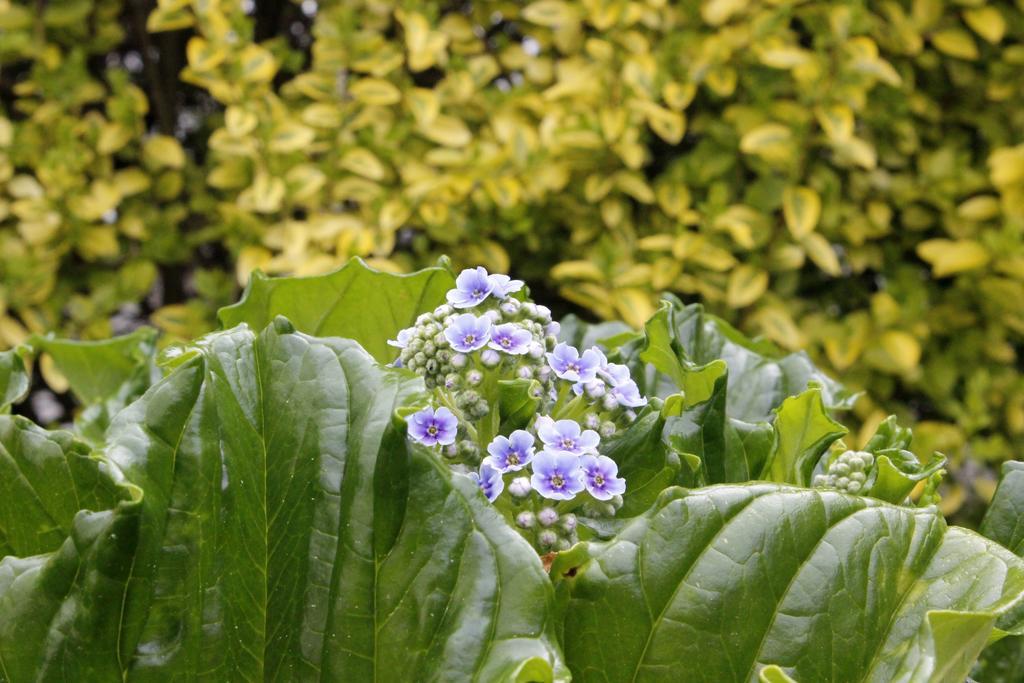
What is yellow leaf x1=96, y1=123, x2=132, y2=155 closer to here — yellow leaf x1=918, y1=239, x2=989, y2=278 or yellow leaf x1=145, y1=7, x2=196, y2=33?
yellow leaf x1=145, y1=7, x2=196, y2=33

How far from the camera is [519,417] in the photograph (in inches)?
35.4

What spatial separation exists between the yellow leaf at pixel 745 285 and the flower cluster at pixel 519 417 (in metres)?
1.67

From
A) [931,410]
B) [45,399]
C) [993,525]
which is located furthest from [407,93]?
[993,525]

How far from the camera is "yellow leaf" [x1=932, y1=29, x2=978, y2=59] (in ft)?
8.63

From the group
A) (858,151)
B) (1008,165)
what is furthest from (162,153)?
(1008,165)

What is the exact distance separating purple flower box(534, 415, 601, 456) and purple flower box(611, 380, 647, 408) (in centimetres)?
7

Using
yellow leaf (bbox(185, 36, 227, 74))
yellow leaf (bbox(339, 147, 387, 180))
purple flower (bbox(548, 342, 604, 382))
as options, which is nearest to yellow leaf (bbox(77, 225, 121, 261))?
yellow leaf (bbox(185, 36, 227, 74))

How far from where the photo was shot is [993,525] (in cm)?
99

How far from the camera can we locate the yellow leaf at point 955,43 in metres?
2.63

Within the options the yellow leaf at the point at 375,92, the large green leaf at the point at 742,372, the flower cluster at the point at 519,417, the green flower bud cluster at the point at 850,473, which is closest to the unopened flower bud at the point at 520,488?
the flower cluster at the point at 519,417

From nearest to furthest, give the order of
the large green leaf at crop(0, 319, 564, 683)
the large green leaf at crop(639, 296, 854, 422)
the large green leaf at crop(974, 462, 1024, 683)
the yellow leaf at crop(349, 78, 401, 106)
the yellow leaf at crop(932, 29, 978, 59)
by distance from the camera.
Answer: the large green leaf at crop(0, 319, 564, 683), the large green leaf at crop(974, 462, 1024, 683), the large green leaf at crop(639, 296, 854, 422), the yellow leaf at crop(349, 78, 401, 106), the yellow leaf at crop(932, 29, 978, 59)

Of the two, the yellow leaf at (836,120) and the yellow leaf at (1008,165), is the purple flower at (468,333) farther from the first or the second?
the yellow leaf at (1008,165)

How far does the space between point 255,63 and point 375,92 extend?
28cm

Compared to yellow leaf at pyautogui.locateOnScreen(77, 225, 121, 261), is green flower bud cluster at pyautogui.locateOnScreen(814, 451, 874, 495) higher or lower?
higher
